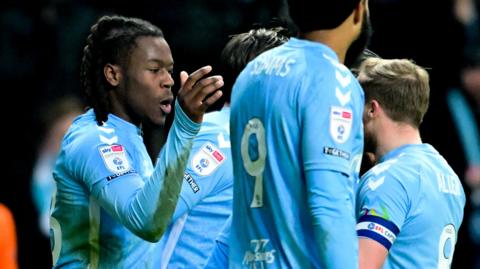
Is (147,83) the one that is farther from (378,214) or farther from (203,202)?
(378,214)

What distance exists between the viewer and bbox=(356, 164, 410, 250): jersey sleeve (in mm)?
4367

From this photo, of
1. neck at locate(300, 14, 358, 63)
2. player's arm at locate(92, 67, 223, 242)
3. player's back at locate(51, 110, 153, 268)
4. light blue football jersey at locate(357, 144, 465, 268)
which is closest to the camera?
neck at locate(300, 14, 358, 63)

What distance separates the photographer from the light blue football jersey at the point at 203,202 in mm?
4922

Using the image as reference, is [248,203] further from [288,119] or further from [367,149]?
[367,149]

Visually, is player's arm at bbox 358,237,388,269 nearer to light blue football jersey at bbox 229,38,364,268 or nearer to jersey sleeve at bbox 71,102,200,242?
light blue football jersey at bbox 229,38,364,268

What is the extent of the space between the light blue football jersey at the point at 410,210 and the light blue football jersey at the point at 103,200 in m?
0.71

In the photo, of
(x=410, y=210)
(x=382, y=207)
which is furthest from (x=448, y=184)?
(x=382, y=207)

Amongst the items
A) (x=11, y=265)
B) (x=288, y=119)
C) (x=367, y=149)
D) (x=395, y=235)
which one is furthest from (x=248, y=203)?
(x=11, y=265)

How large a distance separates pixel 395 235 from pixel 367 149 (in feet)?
1.98

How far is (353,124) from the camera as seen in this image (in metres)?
3.91

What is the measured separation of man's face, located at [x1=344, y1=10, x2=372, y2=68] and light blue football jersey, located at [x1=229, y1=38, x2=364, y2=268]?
0.57 ft

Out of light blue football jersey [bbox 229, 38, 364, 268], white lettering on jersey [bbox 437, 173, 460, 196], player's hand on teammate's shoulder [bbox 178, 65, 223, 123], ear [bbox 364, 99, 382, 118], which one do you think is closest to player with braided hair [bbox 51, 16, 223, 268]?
player's hand on teammate's shoulder [bbox 178, 65, 223, 123]

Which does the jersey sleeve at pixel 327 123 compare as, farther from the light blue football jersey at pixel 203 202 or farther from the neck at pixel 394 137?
the light blue football jersey at pixel 203 202

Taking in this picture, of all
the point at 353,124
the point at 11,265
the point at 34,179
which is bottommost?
the point at 34,179
